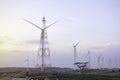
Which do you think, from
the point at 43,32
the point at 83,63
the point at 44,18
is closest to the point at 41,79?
the point at 43,32

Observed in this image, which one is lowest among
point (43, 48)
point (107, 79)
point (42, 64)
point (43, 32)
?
point (107, 79)

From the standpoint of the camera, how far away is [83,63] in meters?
109

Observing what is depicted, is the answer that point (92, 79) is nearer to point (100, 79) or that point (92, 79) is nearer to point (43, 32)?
point (100, 79)

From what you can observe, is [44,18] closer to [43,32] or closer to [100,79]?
[43,32]

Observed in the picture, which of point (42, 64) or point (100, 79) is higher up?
point (42, 64)

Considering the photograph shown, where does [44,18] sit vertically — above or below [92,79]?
above

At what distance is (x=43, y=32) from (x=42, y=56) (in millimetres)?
7389

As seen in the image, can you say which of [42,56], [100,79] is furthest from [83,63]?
[42,56]

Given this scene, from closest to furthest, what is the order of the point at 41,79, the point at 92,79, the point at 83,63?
1. the point at 41,79
2. the point at 92,79
3. the point at 83,63

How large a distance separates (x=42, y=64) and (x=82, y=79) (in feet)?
42.0

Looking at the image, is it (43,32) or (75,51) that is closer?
(43,32)

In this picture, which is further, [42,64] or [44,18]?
[44,18]

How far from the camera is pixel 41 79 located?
7162cm

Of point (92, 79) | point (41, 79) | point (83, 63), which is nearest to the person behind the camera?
point (41, 79)
